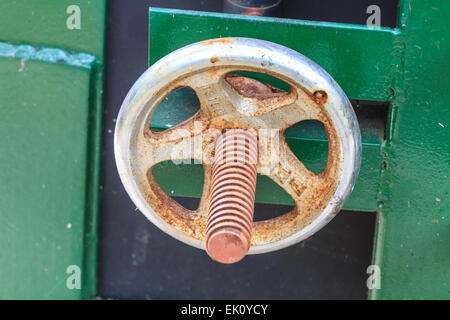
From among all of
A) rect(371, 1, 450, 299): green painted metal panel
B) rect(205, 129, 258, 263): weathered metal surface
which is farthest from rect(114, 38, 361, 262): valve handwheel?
rect(371, 1, 450, 299): green painted metal panel

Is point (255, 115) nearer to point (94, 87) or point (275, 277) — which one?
point (94, 87)

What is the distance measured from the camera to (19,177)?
1.08m

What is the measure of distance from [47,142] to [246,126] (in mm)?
505

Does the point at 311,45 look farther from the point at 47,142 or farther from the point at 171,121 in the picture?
the point at 47,142

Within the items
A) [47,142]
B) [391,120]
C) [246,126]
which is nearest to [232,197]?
[246,126]

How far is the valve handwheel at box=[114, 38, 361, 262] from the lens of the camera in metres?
0.70

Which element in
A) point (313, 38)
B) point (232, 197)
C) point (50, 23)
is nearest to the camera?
point (232, 197)

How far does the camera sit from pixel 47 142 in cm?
107

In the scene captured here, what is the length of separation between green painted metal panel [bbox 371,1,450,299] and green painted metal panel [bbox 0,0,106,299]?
61cm

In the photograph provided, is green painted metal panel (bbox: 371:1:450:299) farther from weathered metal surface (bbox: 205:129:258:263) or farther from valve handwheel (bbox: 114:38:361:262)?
weathered metal surface (bbox: 205:129:258:263)

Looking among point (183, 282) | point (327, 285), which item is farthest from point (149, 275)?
point (327, 285)

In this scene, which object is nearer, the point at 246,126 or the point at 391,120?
the point at 246,126

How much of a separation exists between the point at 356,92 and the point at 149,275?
72cm

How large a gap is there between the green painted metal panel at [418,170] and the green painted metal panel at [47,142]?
0.61m
